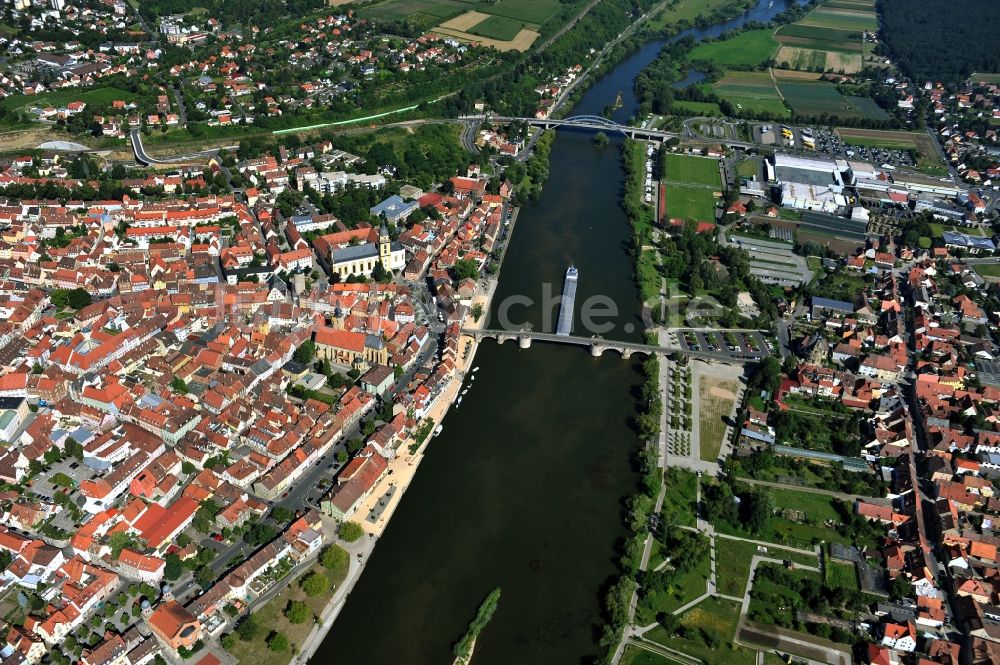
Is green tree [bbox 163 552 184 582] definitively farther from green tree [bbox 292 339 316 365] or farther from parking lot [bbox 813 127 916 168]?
parking lot [bbox 813 127 916 168]

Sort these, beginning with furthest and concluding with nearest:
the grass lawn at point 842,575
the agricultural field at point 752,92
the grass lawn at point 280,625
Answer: the agricultural field at point 752,92 < the grass lawn at point 842,575 < the grass lawn at point 280,625

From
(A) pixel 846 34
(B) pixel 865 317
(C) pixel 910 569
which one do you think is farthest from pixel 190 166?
(A) pixel 846 34

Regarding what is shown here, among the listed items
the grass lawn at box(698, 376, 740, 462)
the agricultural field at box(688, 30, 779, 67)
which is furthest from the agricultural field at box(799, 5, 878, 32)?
the grass lawn at box(698, 376, 740, 462)

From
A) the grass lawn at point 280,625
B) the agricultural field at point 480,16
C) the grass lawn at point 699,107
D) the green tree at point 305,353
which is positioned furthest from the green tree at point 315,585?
the agricultural field at point 480,16

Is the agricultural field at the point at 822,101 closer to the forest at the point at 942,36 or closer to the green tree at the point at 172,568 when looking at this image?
the forest at the point at 942,36

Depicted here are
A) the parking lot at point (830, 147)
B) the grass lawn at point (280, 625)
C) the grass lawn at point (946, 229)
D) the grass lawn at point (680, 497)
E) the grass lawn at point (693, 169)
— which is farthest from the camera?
the parking lot at point (830, 147)

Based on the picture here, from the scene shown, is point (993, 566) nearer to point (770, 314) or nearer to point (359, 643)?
point (770, 314)
